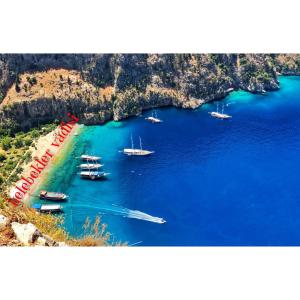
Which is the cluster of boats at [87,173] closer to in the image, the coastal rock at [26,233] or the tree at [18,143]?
the tree at [18,143]

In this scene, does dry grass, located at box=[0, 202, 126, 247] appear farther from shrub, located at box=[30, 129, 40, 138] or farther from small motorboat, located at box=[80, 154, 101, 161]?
shrub, located at box=[30, 129, 40, 138]

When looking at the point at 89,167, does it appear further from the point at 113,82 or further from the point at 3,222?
the point at 3,222

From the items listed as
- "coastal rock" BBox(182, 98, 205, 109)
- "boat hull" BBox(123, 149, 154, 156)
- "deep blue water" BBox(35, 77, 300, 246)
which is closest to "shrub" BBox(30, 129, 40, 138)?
"deep blue water" BBox(35, 77, 300, 246)

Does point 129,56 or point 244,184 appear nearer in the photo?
point 244,184

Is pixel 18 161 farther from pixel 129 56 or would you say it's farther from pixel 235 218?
pixel 235 218

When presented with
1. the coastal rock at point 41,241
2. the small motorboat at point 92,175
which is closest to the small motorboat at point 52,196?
the small motorboat at point 92,175

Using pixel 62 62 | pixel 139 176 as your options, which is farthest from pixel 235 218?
pixel 62 62
